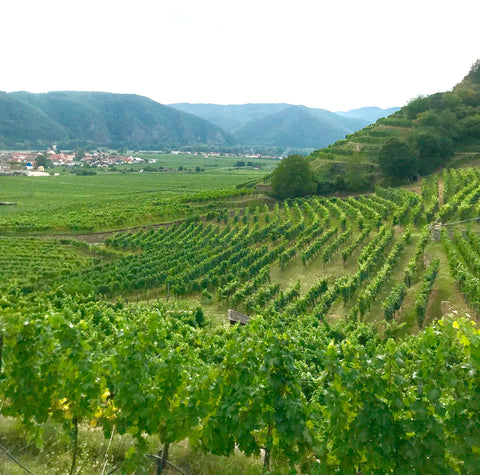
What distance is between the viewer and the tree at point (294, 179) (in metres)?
63.3

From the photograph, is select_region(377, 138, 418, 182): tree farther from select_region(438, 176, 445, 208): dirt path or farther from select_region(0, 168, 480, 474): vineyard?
select_region(0, 168, 480, 474): vineyard

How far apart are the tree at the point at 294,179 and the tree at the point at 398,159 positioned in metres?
11.6

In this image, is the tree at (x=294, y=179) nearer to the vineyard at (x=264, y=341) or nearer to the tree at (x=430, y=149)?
the vineyard at (x=264, y=341)

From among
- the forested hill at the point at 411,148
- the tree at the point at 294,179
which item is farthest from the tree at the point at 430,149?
the tree at the point at 294,179

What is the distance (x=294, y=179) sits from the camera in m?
63.3

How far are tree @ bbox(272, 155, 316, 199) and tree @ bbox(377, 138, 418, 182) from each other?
38.1ft

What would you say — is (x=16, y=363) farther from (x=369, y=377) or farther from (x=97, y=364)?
(x=369, y=377)

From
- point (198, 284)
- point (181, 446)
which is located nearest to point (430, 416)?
point (181, 446)

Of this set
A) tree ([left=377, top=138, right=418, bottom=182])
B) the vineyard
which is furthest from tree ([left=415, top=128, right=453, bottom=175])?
the vineyard

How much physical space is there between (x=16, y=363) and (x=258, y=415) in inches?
199

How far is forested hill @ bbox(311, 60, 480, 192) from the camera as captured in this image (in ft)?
201

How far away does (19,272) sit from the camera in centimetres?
3450

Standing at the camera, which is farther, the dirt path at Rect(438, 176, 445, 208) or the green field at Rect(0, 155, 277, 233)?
the green field at Rect(0, 155, 277, 233)

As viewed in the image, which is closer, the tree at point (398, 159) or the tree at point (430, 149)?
the tree at point (398, 159)
